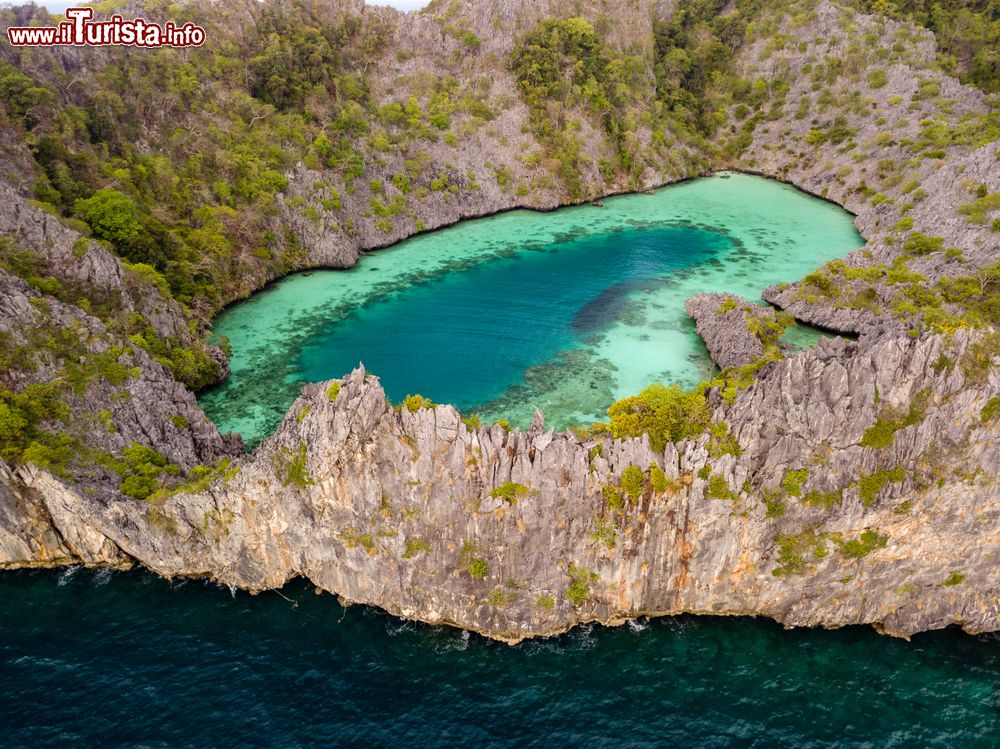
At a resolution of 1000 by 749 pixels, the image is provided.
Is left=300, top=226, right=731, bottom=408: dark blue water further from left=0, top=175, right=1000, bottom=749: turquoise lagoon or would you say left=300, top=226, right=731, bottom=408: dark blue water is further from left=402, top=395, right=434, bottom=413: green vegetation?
left=402, top=395, right=434, bottom=413: green vegetation

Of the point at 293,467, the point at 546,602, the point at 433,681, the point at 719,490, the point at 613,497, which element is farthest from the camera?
the point at 293,467

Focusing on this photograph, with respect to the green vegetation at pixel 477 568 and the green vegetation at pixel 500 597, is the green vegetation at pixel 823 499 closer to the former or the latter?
the green vegetation at pixel 500 597

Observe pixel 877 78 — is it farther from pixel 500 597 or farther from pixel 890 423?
pixel 500 597

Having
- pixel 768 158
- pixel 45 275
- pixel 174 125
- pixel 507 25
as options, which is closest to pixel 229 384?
pixel 45 275

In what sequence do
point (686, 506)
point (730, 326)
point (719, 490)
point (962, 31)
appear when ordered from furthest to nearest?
point (962, 31) → point (730, 326) → point (686, 506) → point (719, 490)

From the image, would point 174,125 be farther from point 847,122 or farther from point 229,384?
point 847,122

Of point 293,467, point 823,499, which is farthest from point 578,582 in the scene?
point 293,467

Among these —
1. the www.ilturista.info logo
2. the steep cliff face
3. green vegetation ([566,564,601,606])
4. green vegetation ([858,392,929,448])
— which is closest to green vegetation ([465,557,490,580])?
the steep cliff face

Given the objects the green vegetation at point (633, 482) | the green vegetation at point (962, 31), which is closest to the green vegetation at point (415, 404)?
the green vegetation at point (633, 482)
